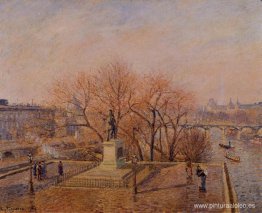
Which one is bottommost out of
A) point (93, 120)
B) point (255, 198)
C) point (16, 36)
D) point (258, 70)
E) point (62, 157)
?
point (255, 198)

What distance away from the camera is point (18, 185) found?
12500mm

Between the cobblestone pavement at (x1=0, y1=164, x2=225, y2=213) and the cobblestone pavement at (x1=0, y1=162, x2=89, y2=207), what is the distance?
0.46 m

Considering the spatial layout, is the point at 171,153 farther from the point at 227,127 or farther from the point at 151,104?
the point at 227,127

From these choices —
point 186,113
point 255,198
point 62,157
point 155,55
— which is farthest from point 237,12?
point 62,157

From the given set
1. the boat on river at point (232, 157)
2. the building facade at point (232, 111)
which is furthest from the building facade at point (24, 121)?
the boat on river at point (232, 157)

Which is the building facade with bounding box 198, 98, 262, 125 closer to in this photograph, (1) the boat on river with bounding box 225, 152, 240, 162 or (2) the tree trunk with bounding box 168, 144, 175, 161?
(1) the boat on river with bounding box 225, 152, 240, 162

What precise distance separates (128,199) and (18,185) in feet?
13.8

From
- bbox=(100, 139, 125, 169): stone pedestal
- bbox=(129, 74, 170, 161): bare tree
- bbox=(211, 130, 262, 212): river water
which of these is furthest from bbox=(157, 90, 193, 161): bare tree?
bbox=(100, 139, 125, 169): stone pedestal

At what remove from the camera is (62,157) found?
1647cm

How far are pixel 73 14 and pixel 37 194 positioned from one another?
20.2 ft

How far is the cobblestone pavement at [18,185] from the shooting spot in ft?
36.2

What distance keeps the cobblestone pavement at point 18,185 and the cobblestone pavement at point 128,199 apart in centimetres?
46

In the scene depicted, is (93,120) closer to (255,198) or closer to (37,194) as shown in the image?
(37,194)

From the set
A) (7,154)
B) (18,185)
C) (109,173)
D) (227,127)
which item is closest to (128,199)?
(109,173)
